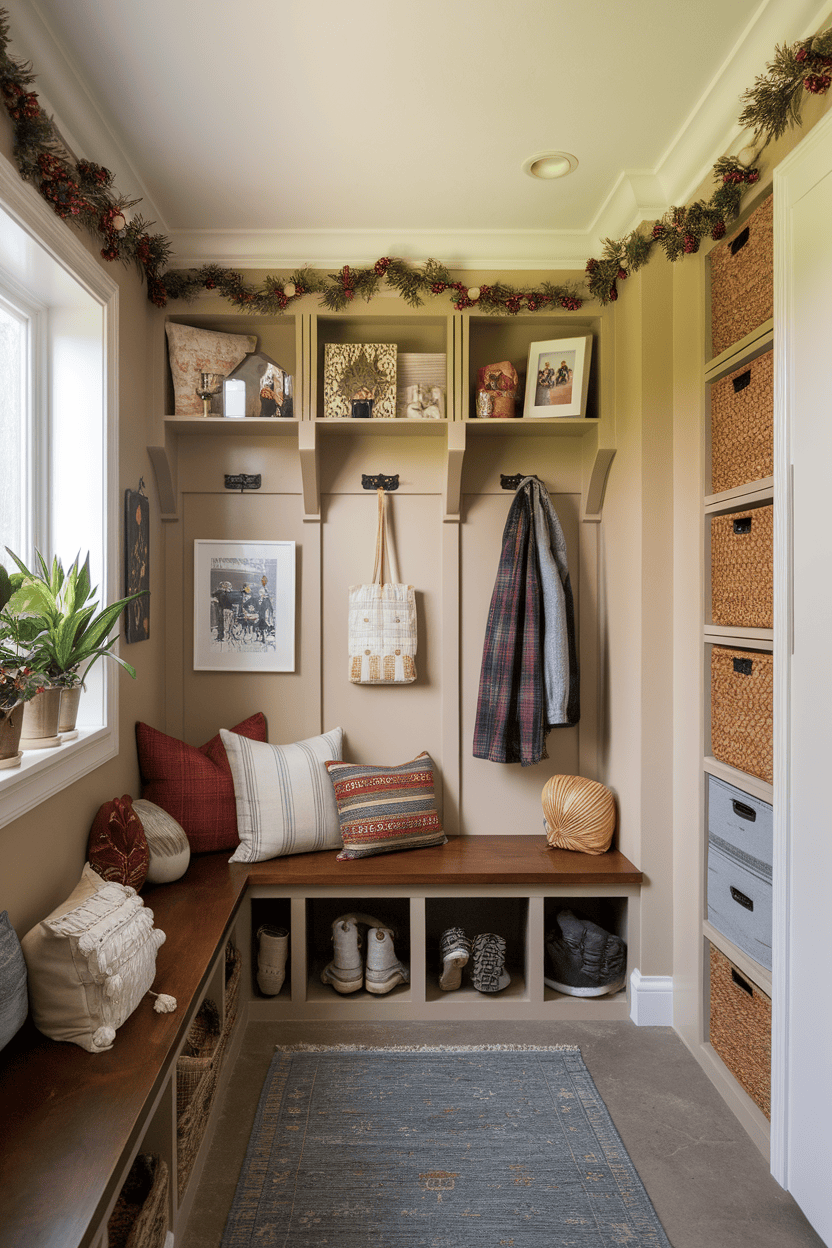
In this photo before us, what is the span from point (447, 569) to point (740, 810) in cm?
135

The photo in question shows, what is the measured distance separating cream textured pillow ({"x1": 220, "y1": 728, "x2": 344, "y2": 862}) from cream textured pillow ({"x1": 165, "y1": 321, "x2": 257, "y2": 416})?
117 centimetres

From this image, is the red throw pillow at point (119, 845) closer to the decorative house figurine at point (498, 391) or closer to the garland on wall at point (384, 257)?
the garland on wall at point (384, 257)

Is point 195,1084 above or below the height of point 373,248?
below

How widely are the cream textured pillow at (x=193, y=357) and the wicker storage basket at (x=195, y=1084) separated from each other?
1924 millimetres

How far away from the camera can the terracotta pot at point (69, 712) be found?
6.43 ft

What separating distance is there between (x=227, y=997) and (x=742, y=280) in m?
2.43

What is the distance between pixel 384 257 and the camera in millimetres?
2682

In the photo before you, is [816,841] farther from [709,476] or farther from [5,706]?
[5,706]

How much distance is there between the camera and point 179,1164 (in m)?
1.65

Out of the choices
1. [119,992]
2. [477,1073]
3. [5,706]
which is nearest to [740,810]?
[477,1073]

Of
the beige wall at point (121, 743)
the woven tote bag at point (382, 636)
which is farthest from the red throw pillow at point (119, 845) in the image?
the woven tote bag at point (382, 636)

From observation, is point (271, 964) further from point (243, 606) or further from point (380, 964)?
point (243, 606)

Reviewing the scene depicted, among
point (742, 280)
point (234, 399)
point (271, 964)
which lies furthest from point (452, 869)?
point (742, 280)

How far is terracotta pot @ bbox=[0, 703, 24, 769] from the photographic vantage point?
1584mm
